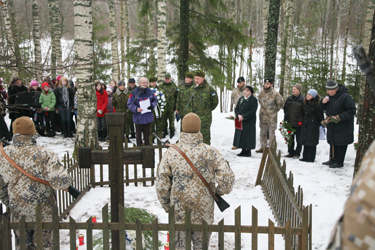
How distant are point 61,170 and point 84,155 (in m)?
0.34

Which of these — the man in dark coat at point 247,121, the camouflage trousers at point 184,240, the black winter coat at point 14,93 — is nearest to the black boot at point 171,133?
the man in dark coat at point 247,121

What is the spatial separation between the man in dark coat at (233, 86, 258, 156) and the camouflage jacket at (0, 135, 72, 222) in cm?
574

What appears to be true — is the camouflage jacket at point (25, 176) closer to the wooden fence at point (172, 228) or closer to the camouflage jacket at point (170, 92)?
the wooden fence at point (172, 228)

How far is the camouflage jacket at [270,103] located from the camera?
27.7ft

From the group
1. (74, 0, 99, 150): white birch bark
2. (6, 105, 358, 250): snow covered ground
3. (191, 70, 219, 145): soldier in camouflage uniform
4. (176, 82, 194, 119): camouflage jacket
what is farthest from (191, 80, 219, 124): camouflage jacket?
(74, 0, 99, 150): white birch bark

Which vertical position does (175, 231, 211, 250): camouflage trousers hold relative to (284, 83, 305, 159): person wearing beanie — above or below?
below

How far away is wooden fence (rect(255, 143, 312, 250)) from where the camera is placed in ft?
11.1

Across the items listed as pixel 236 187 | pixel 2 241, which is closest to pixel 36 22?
pixel 236 187

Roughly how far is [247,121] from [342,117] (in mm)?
2414

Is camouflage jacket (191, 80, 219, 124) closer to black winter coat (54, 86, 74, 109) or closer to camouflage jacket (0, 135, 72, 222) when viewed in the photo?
camouflage jacket (0, 135, 72, 222)

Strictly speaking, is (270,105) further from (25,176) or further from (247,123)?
(25,176)

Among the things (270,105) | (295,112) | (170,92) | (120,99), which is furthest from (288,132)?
(120,99)

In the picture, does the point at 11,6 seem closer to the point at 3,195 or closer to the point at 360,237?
the point at 3,195

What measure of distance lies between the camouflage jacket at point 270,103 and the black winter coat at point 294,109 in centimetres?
33
